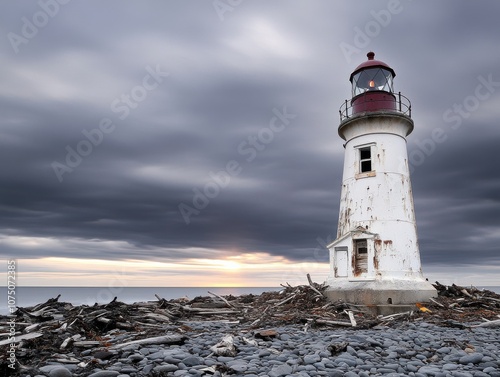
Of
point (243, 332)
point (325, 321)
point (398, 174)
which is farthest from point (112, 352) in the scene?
point (398, 174)

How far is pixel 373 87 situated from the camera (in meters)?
18.5

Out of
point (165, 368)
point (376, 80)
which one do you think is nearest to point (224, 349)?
point (165, 368)

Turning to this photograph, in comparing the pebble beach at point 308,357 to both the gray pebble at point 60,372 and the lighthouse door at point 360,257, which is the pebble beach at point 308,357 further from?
the lighthouse door at point 360,257

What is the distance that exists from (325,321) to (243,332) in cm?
307

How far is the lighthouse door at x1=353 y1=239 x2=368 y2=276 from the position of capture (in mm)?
16984

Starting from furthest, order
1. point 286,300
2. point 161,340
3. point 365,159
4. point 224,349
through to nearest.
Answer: point 365,159 < point 286,300 < point 161,340 < point 224,349

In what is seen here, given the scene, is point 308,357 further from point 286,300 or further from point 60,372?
point 286,300

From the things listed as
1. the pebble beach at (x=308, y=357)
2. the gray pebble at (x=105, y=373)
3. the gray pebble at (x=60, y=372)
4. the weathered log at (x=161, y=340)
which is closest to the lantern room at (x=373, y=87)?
the pebble beach at (x=308, y=357)

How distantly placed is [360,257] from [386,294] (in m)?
2.01

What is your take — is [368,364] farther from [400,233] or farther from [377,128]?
[377,128]

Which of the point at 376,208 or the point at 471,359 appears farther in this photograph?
the point at 376,208

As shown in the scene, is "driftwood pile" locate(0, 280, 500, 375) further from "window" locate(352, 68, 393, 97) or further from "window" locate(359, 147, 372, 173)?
"window" locate(352, 68, 393, 97)

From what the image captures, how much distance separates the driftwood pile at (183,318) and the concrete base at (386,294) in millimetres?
480

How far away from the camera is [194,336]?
998 cm
